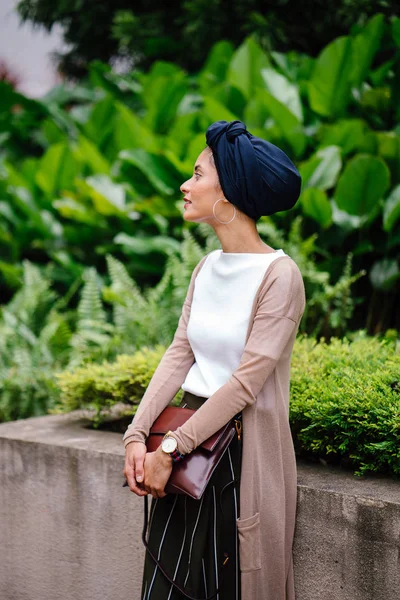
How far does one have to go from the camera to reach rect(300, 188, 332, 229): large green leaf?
4.54 meters

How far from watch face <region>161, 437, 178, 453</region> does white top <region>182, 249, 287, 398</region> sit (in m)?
0.21

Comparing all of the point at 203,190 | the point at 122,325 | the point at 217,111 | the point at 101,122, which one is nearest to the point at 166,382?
the point at 203,190

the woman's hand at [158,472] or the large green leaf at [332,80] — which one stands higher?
the large green leaf at [332,80]

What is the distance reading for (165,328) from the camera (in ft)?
14.3

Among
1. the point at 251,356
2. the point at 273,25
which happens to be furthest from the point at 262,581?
the point at 273,25

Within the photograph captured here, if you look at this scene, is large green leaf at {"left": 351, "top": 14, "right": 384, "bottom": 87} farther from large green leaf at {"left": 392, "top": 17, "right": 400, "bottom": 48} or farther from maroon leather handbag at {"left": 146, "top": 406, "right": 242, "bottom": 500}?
maroon leather handbag at {"left": 146, "top": 406, "right": 242, "bottom": 500}

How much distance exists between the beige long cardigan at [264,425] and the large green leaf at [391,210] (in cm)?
264

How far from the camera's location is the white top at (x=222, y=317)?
6.73 ft

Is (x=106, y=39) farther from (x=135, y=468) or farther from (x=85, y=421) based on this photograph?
(x=135, y=468)

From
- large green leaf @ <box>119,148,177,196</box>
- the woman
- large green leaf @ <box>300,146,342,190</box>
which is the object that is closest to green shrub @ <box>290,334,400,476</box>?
the woman

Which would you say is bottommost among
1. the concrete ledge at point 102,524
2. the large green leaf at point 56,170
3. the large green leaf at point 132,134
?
the concrete ledge at point 102,524

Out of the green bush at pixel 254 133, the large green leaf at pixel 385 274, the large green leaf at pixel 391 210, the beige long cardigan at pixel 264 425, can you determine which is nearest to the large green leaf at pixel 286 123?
the green bush at pixel 254 133

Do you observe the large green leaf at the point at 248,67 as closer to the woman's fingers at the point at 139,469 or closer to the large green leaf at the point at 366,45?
the large green leaf at the point at 366,45

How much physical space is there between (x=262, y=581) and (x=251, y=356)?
0.64m
